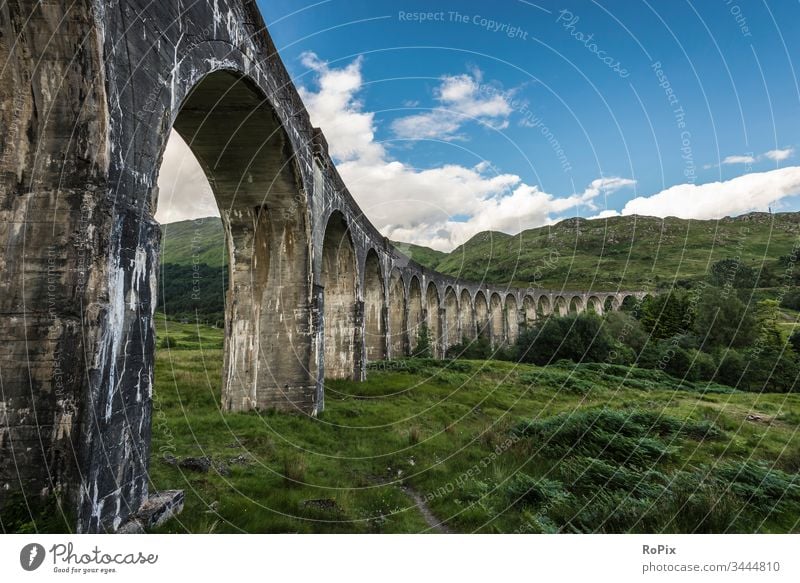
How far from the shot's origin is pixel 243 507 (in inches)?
207

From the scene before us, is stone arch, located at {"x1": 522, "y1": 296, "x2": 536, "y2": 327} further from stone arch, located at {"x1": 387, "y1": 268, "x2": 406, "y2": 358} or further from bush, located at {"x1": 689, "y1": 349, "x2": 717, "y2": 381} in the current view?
bush, located at {"x1": 689, "y1": 349, "x2": 717, "y2": 381}

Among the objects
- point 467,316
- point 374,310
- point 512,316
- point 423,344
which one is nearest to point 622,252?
point 512,316

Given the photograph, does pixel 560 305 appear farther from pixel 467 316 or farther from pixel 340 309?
pixel 340 309

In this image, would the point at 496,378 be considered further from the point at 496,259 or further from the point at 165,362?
the point at 496,259

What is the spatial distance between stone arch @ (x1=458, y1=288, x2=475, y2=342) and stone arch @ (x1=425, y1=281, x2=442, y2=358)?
682 centimetres

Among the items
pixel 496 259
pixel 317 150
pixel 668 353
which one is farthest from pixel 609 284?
pixel 317 150

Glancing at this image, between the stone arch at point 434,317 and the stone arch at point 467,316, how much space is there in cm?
682

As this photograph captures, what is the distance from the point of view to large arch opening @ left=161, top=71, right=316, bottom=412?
1084cm

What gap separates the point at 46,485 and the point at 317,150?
10.6 m

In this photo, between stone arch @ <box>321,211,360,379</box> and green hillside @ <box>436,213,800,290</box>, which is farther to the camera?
green hillside @ <box>436,213,800,290</box>

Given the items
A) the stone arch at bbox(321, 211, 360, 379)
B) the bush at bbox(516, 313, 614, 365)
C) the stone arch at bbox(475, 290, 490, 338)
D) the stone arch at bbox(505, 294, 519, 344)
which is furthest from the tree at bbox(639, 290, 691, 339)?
the stone arch at bbox(321, 211, 360, 379)

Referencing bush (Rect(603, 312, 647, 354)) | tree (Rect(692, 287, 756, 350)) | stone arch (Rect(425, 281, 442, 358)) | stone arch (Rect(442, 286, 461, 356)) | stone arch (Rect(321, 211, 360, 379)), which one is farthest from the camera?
stone arch (Rect(442, 286, 461, 356))

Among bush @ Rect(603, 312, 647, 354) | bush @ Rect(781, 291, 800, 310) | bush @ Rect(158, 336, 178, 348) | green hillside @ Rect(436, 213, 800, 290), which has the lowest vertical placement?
bush @ Rect(603, 312, 647, 354)

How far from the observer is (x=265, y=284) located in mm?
11516
